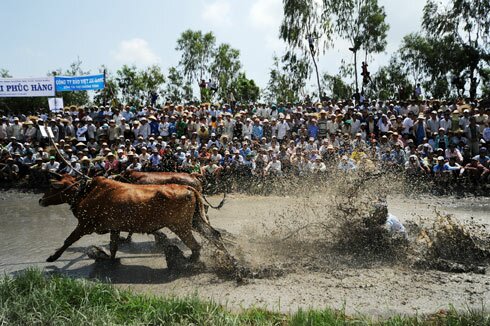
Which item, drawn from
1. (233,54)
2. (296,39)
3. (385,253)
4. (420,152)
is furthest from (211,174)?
(233,54)

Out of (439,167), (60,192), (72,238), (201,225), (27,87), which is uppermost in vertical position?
(27,87)

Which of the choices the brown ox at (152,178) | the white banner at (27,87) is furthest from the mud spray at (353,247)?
the white banner at (27,87)

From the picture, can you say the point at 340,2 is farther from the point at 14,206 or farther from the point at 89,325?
the point at 89,325

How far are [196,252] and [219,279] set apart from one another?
87cm

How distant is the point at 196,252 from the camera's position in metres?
8.55

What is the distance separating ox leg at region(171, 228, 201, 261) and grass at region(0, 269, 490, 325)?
1833 millimetres

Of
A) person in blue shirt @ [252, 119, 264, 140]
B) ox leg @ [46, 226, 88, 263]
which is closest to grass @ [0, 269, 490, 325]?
ox leg @ [46, 226, 88, 263]

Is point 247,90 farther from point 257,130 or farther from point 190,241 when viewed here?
point 190,241

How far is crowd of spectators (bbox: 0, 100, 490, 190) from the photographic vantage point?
16.4 m

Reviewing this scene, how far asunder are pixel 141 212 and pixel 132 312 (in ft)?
7.63

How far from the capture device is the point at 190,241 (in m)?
8.48

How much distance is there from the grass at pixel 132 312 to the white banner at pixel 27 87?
1853 centimetres

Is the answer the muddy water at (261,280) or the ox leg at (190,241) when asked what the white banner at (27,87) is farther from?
the ox leg at (190,241)

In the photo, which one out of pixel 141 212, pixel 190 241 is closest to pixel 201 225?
pixel 190 241
